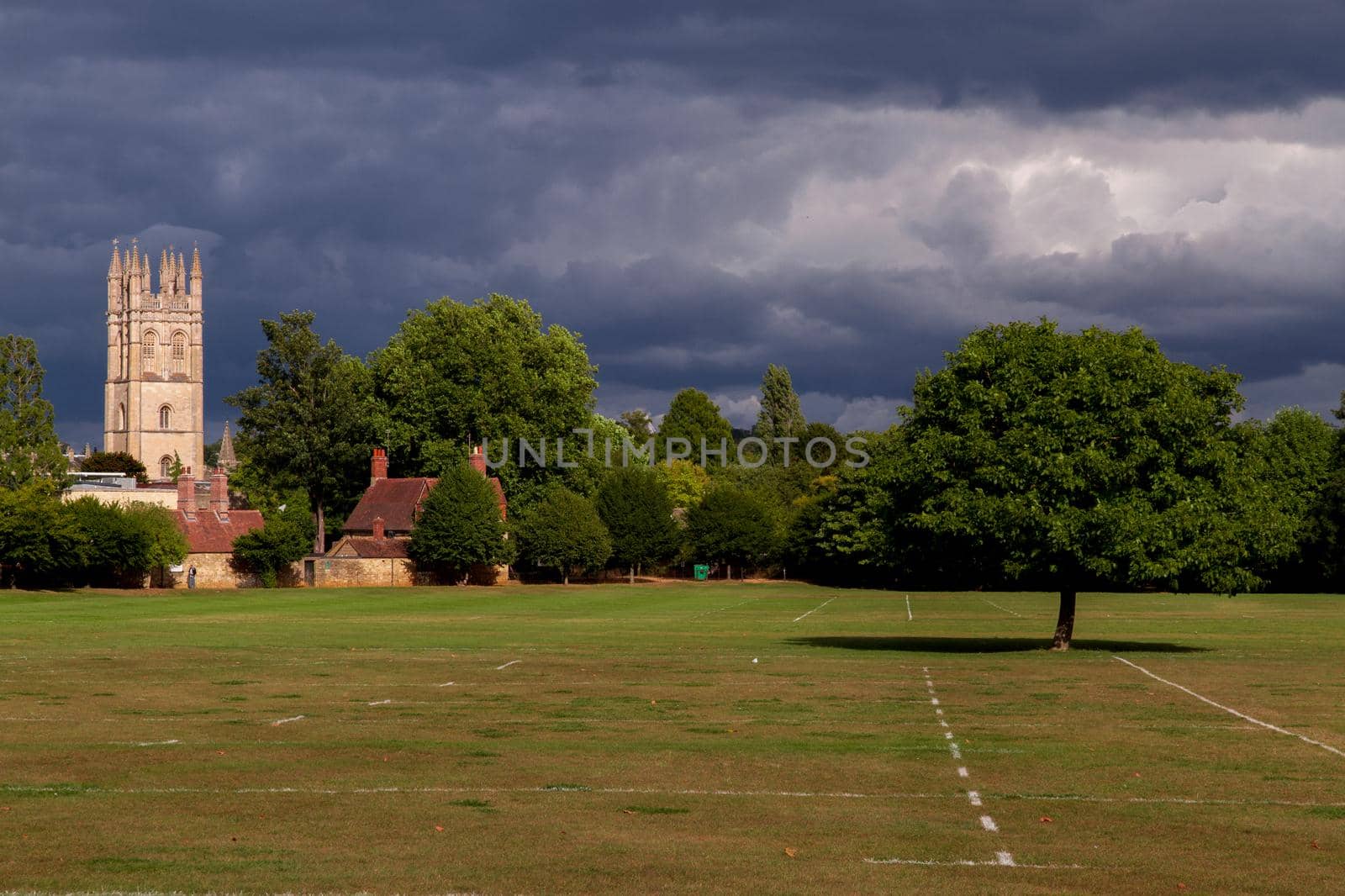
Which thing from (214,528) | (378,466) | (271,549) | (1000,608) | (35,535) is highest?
(378,466)

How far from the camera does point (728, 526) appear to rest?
139125 mm

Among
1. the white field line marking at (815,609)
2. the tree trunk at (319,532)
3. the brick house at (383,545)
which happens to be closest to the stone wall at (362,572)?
the brick house at (383,545)

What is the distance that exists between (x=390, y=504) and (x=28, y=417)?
91.9ft

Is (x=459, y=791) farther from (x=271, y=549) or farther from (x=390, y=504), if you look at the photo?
(x=390, y=504)

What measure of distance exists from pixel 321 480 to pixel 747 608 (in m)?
53.5

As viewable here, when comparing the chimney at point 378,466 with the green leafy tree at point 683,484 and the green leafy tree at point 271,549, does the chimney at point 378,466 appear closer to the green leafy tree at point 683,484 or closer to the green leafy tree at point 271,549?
the green leafy tree at point 271,549

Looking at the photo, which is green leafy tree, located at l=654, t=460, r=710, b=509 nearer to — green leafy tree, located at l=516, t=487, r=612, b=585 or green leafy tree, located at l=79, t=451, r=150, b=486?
green leafy tree, located at l=516, t=487, r=612, b=585

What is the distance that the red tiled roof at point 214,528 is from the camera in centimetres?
11481

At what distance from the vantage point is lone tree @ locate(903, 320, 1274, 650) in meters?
40.7

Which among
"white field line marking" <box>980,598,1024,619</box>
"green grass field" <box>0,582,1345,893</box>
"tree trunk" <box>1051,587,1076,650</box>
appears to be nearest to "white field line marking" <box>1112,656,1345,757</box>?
"green grass field" <box>0,582,1345,893</box>

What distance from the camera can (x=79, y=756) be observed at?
841 inches

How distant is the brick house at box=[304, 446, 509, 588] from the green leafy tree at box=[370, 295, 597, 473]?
9.75 feet

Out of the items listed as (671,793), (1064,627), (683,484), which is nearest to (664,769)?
(671,793)

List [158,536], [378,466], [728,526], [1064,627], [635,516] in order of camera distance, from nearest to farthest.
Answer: [1064,627], [158,536], [378,466], [635,516], [728,526]
